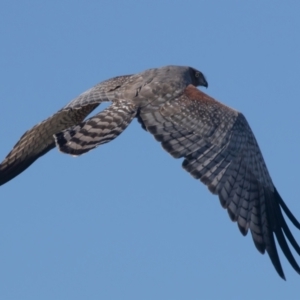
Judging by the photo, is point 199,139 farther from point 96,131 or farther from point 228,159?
point 96,131

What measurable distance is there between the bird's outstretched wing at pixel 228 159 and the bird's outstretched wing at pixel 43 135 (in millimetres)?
1112

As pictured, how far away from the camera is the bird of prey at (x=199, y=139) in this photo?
13977mm

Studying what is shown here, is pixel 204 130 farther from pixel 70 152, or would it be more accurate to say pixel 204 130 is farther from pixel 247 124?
pixel 70 152

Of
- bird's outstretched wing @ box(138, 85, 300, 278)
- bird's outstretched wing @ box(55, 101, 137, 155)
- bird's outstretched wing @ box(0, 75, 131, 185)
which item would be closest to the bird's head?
bird's outstretched wing @ box(0, 75, 131, 185)

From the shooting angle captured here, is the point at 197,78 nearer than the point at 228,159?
No

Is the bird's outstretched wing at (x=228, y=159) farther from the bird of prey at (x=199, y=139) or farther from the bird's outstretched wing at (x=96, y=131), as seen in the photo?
the bird's outstretched wing at (x=96, y=131)

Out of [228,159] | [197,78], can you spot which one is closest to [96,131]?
[228,159]

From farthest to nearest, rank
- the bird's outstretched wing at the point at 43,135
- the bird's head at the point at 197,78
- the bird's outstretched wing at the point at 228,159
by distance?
the bird's head at the point at 197,78
the bird's outstretched wing at the point at 43,135
the bird's outstretched wing at the point at 228,159

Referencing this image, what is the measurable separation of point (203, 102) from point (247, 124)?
0.63 metres

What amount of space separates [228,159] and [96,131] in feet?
5.39

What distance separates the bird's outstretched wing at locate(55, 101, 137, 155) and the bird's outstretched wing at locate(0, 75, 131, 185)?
749 mm

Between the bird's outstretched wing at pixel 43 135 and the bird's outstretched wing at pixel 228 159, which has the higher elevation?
the bird's outstretched wing at pixel 43 135

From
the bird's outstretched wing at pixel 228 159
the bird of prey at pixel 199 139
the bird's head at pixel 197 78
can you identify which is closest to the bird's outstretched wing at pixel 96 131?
the bird of prey at pixel 199 139

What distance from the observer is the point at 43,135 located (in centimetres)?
1532
